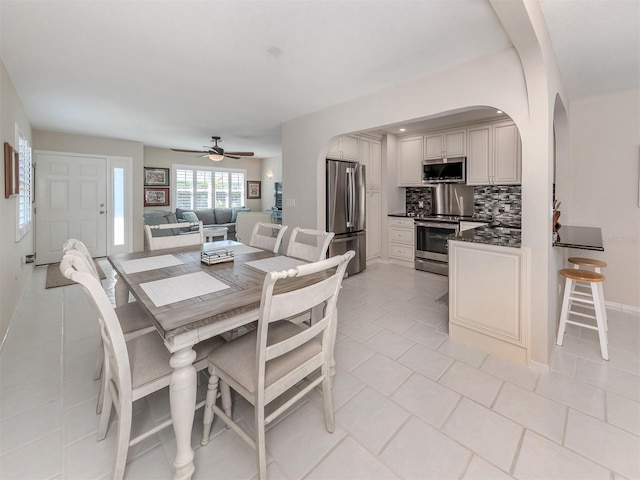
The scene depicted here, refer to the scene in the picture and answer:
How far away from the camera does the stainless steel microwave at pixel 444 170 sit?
14.9ft

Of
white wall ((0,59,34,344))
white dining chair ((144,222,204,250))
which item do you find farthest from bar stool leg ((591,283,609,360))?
white wall ((0,59,34,344))

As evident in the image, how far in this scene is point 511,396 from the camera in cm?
182

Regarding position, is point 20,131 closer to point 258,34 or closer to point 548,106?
point 258,34

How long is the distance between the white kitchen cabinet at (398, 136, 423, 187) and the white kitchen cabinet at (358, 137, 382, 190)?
0.40 m

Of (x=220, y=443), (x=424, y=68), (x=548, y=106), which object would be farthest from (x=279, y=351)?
(x=424, y=68)

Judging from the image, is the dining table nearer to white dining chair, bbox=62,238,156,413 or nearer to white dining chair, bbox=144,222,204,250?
white dining chair, bbox=62,238,156,413

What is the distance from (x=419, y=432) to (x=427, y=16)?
240 centimetres

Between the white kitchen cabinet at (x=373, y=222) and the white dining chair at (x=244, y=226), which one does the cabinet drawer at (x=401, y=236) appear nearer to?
the white kitchen cabinet at (x=373, y=222)

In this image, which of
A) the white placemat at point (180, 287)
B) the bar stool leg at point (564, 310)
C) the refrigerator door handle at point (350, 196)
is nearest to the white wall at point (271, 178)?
the refrigerator door handle at point (350, 196)

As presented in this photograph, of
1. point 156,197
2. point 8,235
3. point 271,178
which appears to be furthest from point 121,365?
point 271,178

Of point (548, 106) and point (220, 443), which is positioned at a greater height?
point (548, 106)

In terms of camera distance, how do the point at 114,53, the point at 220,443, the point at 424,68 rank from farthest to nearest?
the point at 424,68, the point at 114,53, the point at 220,443

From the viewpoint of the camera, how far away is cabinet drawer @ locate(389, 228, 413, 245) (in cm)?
500

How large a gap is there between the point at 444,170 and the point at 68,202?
6668mm
